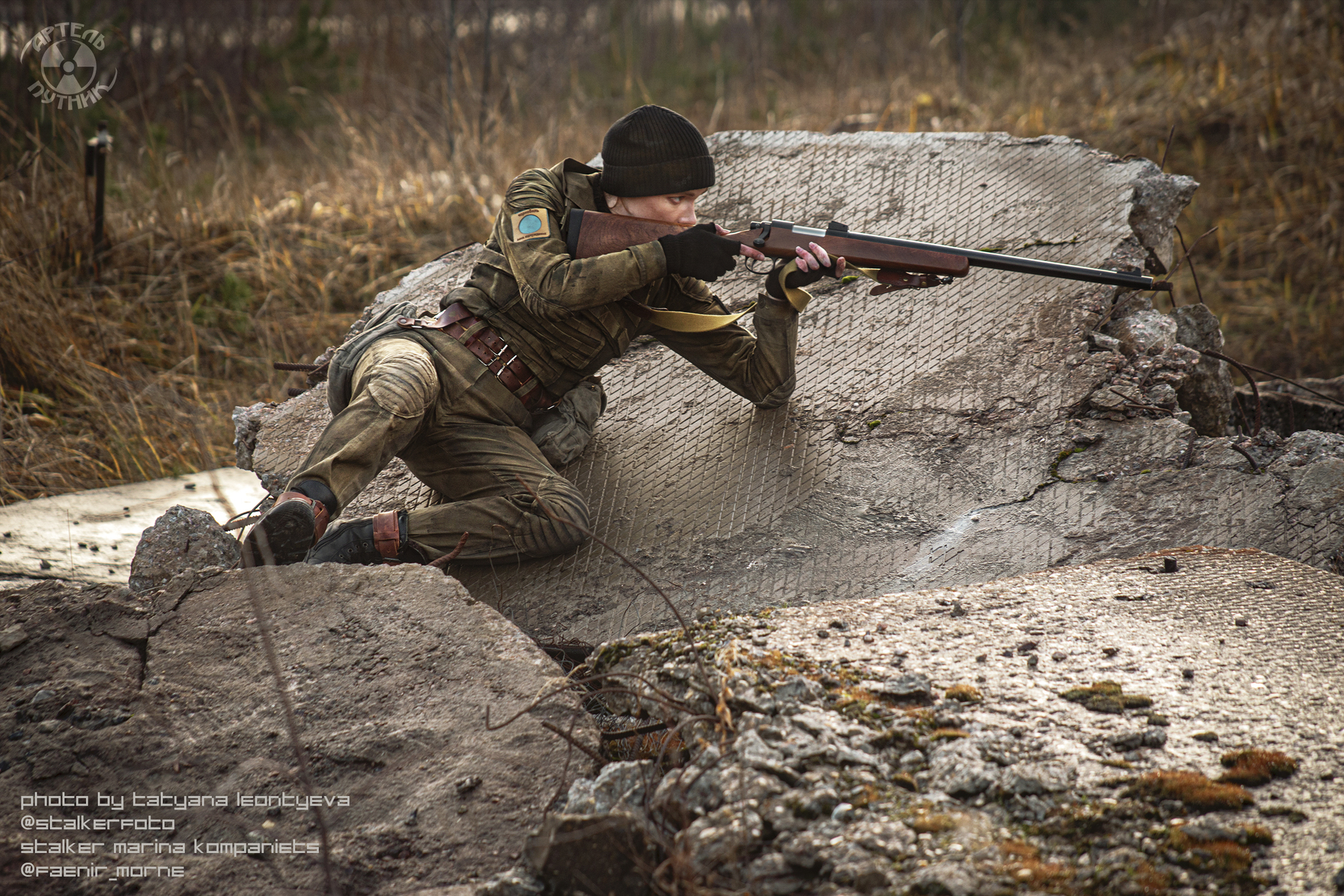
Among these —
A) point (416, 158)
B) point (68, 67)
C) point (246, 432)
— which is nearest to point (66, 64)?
point (68, 67)

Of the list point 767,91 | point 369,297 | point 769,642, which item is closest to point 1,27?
point 369,297

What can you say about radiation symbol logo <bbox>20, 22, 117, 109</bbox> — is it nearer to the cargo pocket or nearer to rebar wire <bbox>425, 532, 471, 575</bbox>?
the cargo pocket

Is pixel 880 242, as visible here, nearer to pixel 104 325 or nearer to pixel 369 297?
pixel 369 297

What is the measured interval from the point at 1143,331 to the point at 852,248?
105 centimetres

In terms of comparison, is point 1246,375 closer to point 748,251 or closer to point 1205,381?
point 1205,381

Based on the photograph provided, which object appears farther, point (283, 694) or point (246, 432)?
point (246, 432)

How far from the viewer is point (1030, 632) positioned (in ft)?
6.58

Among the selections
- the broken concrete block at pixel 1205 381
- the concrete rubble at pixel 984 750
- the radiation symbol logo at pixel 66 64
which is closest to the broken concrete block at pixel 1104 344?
the broken concrete block at pixel 1205 381

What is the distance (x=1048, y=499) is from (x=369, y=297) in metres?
3.84

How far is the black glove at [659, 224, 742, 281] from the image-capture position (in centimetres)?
269

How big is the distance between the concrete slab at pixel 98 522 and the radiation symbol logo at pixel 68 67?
3.27 m

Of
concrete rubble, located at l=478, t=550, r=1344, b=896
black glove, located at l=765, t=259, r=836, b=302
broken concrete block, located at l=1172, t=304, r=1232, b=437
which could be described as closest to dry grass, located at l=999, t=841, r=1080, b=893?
concrete rubble, located at l=478, t=550, r=1344, b=896

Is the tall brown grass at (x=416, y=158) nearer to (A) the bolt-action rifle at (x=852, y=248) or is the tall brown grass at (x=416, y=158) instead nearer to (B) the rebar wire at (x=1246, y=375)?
(A) the bolt-action rifle at (x=852, y=248)

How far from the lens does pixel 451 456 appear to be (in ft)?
9.34
